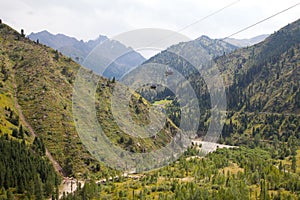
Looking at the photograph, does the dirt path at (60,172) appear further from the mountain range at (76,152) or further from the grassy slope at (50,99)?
the grassy slope at (50,99)

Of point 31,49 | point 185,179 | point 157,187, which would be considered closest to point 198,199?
point 157,187

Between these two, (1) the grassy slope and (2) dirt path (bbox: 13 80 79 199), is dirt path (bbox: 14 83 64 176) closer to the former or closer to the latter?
(2) dirt path (bbox: 13 80 79 199)

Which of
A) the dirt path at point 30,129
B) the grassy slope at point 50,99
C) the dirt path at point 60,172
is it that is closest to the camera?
the dirt path at point 60,172

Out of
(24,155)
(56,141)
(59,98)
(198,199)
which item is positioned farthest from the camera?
(59,98)

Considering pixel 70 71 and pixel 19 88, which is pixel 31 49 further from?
pixel 19 88

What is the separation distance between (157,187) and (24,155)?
37.2 meters

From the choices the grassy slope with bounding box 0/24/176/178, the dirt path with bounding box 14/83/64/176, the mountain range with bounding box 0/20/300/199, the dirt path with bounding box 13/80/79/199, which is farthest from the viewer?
the grassy slope with bounding box 0/24/176/178

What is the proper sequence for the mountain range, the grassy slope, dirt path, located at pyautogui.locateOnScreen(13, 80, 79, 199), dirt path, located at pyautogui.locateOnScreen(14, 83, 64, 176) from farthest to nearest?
the grassy slope, dirt path, located at pyautogui.locateOnScreen(14, 83, 64, 176), dirt path, located at pyautogui.locateOnScreen(13, 80, 79, 199), the mountain range

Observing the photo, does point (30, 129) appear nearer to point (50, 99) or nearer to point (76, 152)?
point (50, 99)

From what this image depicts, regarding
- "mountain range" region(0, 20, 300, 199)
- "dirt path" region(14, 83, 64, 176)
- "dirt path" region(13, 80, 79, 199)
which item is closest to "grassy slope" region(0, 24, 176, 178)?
"mountain range" region(0, 20, 300, 199)

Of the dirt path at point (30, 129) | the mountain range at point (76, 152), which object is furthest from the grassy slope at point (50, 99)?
the dirt path at point (30, 129)

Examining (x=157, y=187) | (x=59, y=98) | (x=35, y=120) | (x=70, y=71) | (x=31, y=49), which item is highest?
(x=31, y=49)

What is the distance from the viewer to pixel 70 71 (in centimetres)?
17138

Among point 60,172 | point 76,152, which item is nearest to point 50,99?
point 76,152
